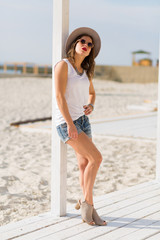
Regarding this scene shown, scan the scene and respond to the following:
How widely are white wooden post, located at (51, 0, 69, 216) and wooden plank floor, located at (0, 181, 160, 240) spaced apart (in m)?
0.12

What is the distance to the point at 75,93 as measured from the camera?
7.81 ft

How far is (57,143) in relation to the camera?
2.60 m

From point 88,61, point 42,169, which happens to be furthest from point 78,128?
point 42,169

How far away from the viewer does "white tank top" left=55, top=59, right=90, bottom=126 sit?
7.77 feet

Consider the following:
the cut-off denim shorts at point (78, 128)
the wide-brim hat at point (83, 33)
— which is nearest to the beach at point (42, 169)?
the cut-off denim shorts at point (78, 128)

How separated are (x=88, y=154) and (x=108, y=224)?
53 cm

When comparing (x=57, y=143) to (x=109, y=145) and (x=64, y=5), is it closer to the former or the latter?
(x=64, y=5)

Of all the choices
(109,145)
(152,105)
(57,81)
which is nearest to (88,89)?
(57,81)

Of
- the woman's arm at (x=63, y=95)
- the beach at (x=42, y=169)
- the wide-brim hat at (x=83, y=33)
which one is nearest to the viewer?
the woman's arm at (x=63, y=95)

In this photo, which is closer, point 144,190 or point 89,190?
point 89,190

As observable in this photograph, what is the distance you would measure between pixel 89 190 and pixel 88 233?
0.93 feet

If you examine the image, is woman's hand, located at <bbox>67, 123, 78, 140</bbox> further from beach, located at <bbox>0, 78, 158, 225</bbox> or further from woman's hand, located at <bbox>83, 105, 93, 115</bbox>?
beach, located at <bbox>0, 78, 158, 225</bbox>

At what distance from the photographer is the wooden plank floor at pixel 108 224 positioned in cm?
230

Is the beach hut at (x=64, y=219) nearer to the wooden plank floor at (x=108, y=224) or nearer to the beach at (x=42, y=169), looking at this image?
the wooden plank floor at (x=108, y=224)
